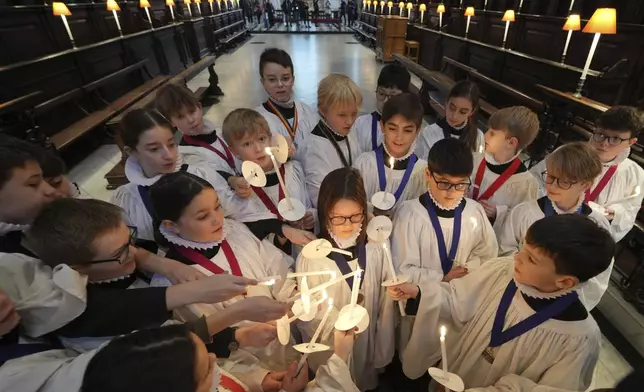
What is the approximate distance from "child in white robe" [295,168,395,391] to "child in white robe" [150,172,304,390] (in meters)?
0.21

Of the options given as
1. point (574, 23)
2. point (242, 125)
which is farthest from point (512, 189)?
point (574, 23)

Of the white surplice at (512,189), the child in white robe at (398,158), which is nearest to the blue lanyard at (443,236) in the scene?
the child in white robe at (398,158)

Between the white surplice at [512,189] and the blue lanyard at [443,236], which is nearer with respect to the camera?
the blue lanyard at [443,236]

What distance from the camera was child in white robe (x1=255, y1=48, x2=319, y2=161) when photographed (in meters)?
2.69

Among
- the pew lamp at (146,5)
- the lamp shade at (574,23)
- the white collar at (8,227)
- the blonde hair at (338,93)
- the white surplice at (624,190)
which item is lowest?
the white surplice at (624,190)

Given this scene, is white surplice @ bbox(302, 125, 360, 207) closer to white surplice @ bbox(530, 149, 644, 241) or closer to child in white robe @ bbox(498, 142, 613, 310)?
child in white robe @ bbox(498, 142, 613, 310)

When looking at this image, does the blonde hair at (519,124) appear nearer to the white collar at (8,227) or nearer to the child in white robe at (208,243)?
the child in white robe at (208,243)

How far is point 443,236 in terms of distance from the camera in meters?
1.71

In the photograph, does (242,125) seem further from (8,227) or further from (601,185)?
(601,185)

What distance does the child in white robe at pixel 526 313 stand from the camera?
3.52ft

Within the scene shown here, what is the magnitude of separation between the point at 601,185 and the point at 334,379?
2481 millimetres

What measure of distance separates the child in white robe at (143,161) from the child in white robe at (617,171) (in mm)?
2797

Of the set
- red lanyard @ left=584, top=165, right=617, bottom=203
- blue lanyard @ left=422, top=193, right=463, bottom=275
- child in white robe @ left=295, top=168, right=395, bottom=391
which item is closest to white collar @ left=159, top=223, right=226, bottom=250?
child in white robe @ left=295, top=168, right=395, bottom=391

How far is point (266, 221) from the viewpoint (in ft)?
6.40
